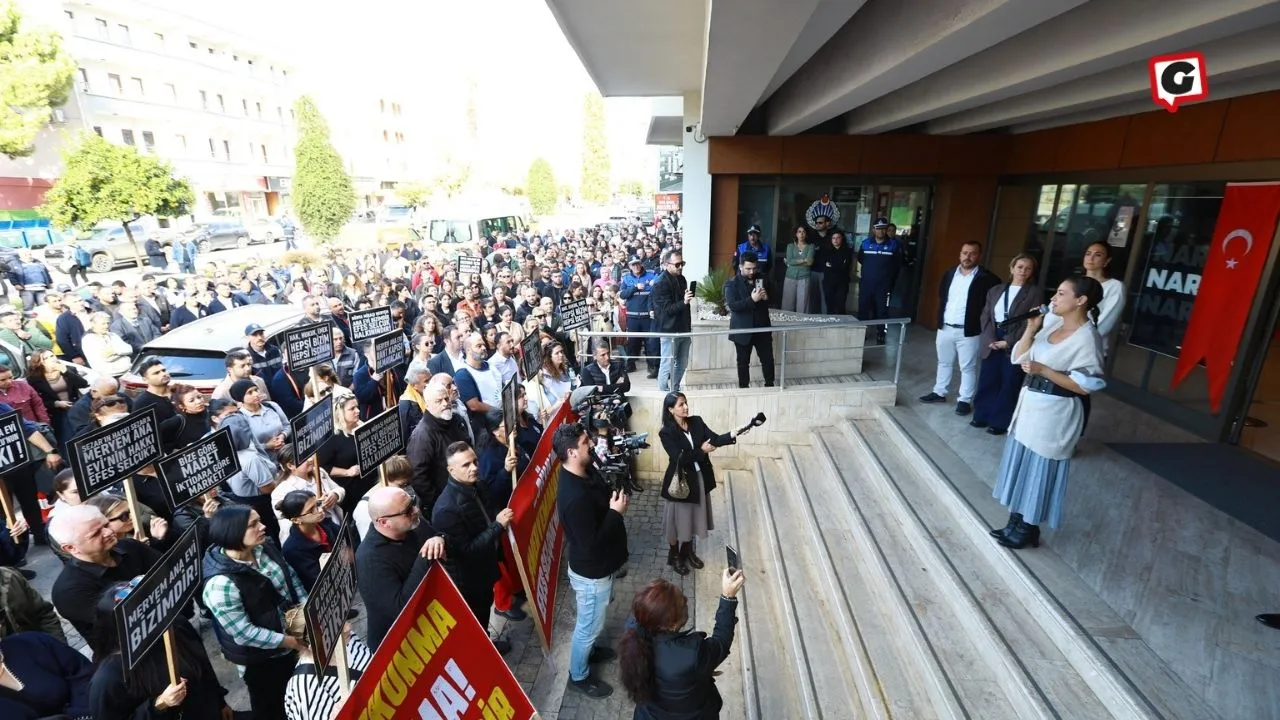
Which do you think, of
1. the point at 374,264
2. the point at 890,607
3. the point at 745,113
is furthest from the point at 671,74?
the point at 374,264

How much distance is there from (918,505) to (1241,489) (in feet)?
8.26

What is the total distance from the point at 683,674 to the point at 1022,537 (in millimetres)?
2736

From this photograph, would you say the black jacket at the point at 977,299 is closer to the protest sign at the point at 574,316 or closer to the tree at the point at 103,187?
the protest sign at the point at 574,316

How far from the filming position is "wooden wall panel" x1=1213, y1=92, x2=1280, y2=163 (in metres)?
4.87

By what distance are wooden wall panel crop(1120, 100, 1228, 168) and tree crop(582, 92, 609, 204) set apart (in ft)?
248

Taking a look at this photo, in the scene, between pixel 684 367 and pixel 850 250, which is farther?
pixel 850 250

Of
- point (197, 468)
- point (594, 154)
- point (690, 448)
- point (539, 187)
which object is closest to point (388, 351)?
point (197, 468)

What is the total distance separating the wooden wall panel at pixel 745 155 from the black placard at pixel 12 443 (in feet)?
30.0

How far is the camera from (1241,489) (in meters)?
4.61

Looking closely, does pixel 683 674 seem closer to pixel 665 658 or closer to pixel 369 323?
pixel 665 658

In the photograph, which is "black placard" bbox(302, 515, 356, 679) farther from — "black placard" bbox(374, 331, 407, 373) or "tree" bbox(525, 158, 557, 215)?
"tree" bbox(525, 158, 557, 215)

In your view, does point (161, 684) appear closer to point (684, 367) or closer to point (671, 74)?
point (684, 367)

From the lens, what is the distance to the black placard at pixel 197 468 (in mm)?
3604

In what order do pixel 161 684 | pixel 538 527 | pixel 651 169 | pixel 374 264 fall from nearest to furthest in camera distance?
pixel 161 684 → pixel 538 527 → pixel 374 264 → pixel 651 169
